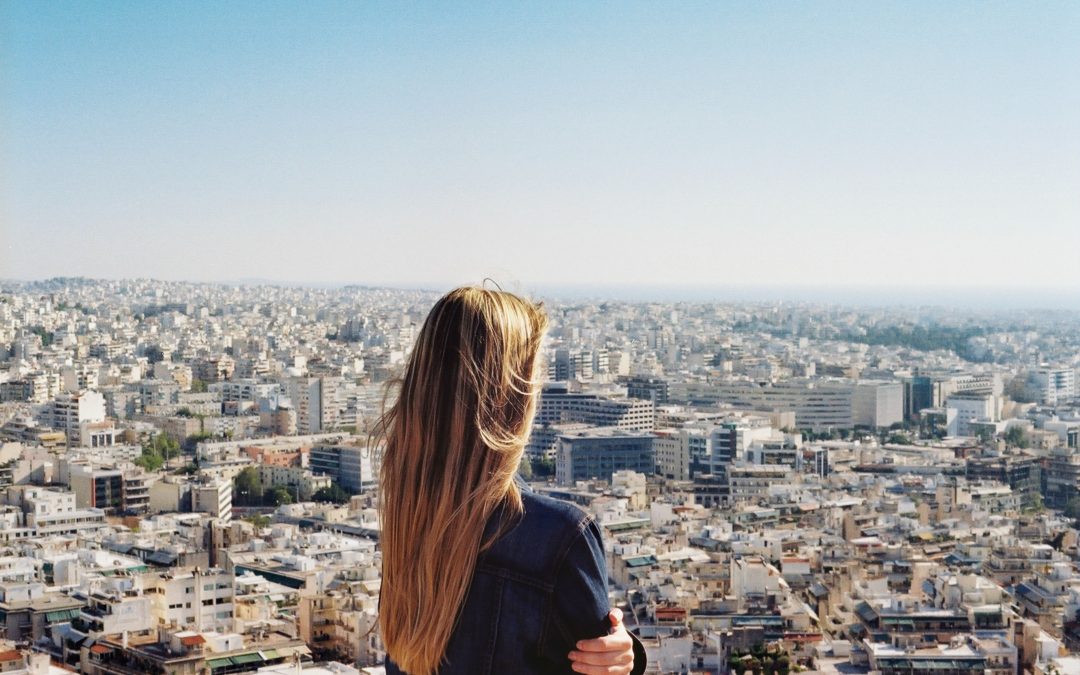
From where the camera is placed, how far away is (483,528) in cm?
73

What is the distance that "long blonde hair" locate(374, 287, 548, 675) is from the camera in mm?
736

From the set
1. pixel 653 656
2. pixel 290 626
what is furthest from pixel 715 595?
pixel 290 626

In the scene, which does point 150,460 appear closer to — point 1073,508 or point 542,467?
point 542,467

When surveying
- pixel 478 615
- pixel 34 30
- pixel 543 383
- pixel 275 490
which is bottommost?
pixel 275 490

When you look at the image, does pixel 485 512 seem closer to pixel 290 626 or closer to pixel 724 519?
pixel 290 626

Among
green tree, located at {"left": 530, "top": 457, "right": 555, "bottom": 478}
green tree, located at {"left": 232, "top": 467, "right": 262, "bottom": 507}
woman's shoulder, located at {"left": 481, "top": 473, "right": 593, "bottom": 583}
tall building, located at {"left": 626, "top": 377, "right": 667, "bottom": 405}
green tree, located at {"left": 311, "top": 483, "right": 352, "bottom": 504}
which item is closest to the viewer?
woman's shoulder, located at {"left": 481, "top": 473, "right": 593, "bottom": 583}

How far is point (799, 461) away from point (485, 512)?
14.7 metres

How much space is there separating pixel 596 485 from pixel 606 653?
12.6 m

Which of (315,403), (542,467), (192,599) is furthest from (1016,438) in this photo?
(192,599)

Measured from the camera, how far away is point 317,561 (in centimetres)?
888

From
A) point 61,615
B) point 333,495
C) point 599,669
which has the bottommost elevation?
point 333,495

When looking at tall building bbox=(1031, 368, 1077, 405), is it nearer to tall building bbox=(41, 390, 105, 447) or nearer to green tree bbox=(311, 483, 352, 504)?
green tree bbox=(311, 483, 352, 504)

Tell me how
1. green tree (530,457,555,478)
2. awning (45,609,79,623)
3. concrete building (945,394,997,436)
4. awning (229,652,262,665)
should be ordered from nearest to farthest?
awning (229,652,262,665)
awning (45,609,79,623)
green tree (530,457,555,478)
concrete building (945,394,997,436)

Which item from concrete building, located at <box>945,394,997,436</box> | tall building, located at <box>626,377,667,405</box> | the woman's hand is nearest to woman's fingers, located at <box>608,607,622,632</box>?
the woman's hand
